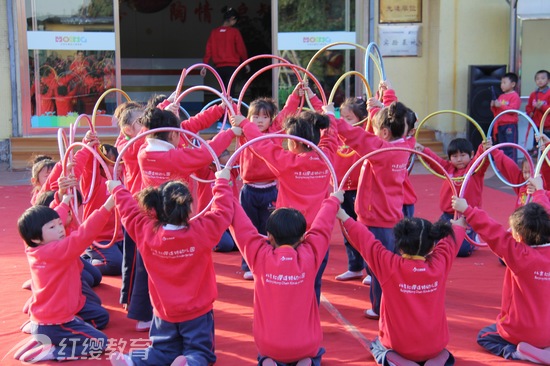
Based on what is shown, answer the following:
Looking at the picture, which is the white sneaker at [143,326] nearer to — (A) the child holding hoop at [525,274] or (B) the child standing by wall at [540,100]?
(A) the child holding hoop at [525,274]

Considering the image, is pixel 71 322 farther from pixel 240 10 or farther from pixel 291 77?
pixel 240 10

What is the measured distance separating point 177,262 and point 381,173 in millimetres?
1880

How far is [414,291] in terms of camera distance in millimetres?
4230

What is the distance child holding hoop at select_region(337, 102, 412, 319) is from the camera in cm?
527

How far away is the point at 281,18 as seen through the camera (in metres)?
13.3

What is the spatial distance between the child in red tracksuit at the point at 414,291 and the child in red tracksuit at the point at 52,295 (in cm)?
182

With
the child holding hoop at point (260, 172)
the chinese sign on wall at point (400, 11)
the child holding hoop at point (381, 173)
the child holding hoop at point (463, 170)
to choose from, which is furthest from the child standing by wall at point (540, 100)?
the child holding hoop at point (381, 173)

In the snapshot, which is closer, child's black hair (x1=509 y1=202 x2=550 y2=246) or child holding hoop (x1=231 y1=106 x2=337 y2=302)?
child's black hair (x1=509 y1=202 x2=550 y2=246)

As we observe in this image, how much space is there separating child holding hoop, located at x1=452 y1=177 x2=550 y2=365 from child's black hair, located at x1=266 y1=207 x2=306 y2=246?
979 millimetres

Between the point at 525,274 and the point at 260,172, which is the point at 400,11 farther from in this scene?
the point at 525,274

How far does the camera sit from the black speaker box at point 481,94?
1283 centimetres

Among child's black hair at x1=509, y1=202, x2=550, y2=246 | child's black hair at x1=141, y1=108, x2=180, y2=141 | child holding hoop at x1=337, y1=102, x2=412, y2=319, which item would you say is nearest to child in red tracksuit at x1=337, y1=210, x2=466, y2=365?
child's black hair at x1=509, y1=202, x2=550, y2=246

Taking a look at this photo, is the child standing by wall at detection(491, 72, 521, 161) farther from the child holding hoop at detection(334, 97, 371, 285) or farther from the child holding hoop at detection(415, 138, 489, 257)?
the child holding hoop at detection(334, 97, 371, 285)

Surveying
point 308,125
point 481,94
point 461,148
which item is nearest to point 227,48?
point 481,94
